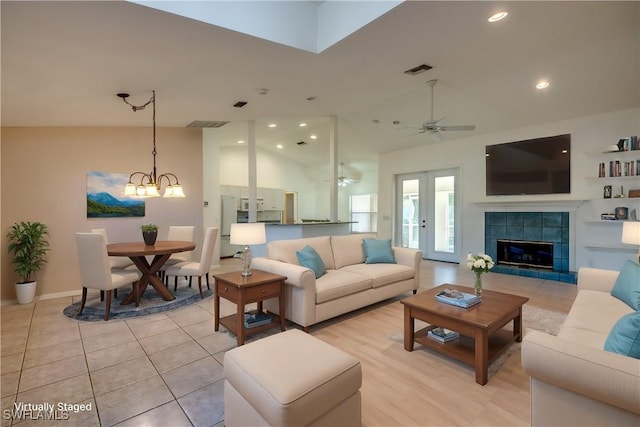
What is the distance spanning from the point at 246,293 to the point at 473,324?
189 cm

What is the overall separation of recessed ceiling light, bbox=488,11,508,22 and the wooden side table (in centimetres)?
303

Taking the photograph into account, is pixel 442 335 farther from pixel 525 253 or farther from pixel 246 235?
pixel 525 253

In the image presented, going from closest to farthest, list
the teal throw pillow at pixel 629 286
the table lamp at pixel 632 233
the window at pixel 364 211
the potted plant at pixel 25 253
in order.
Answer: the teal throw pillow at pixel 629 286, the table lamp at pixel 632 233, the potted plant at pixel 25 253, the window at pixel 364 211

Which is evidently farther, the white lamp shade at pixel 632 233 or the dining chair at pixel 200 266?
the dining chair at pixel 200 266

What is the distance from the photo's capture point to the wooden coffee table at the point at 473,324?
2188 mm

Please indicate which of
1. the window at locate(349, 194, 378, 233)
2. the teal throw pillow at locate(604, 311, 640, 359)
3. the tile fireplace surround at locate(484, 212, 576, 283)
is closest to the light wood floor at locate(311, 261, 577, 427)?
the teal throw pillow at locate(604, 311, 640, 359)

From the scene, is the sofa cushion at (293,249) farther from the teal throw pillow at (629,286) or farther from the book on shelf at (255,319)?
the teal throw pillow at (629,286)

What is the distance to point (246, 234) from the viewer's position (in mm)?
3010

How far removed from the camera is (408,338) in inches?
104

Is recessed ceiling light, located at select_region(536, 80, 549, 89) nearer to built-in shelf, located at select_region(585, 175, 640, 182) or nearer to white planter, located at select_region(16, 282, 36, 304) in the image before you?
built-in shelf, located at select_region(585, 175, 640, 182)

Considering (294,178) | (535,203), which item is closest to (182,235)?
(294,178)

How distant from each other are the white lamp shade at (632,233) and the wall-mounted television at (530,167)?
2664 millimetres

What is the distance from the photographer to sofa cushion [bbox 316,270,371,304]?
3.10 meters

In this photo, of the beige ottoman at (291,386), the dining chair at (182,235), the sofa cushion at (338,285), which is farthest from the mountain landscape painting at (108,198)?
the beige ottoman at (291,386)
